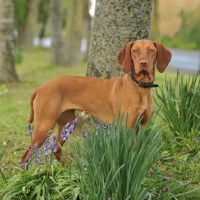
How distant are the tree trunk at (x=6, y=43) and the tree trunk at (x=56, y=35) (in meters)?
5.64

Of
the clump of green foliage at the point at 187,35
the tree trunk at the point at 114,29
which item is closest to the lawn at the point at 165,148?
the tree trunk at the point at 114,29

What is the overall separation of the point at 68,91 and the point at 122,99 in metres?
0.57

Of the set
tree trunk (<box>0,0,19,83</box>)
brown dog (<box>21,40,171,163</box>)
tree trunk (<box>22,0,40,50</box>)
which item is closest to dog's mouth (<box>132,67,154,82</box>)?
brown dog (<box>21,40,171,163</box>)

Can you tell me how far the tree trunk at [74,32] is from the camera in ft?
53.7

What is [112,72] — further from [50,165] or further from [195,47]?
[195,47]

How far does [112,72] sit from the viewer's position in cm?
583

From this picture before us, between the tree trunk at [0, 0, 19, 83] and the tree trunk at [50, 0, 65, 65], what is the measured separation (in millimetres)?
5637

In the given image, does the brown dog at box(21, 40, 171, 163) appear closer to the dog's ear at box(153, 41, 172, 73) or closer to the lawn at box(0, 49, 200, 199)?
the dog's ear at box(153, 41, 172, 73)

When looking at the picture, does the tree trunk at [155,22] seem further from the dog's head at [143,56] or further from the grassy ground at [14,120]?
the dog's head at [143,56]

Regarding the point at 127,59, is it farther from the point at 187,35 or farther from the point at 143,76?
the point at 187,35

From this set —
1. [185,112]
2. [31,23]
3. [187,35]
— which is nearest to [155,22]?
[187,35]

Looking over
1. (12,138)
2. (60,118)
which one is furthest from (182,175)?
(12,138)

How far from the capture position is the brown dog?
4281mm

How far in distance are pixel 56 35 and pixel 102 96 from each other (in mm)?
12860
